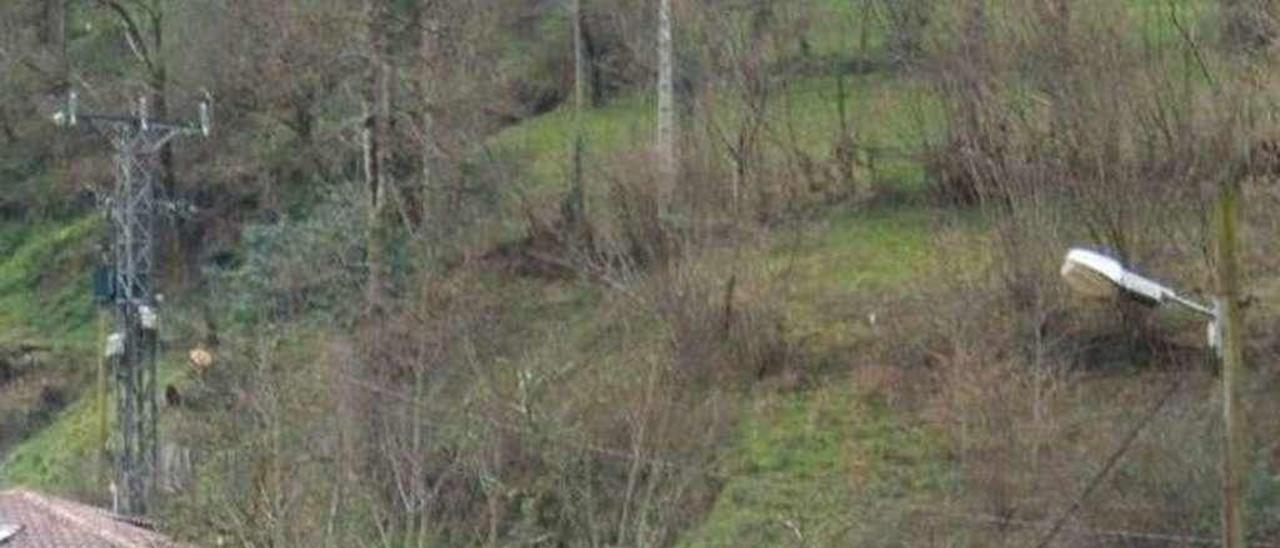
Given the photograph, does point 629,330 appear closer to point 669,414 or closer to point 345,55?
point 669,414

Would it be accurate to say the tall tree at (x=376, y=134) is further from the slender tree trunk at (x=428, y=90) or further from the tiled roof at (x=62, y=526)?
the tiled roof at (x=62, y=526)

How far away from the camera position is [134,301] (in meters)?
28.1

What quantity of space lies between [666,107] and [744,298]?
4.84 m

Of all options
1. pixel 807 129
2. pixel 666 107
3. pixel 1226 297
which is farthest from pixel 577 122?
pixel 1226 297

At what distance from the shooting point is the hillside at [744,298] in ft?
74.0

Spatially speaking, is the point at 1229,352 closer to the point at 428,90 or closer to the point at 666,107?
the point at 666,107

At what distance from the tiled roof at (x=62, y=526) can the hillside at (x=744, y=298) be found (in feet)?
2.80

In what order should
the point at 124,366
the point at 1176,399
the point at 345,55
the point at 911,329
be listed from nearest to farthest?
the point at 1176,399 → the point at 911,329 → the point at 124,366 → the point at 345,55

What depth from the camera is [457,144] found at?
33531mm

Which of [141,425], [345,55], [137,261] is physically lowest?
[141,425]

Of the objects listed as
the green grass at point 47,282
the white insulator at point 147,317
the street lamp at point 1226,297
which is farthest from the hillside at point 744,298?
the street lamp at point 1226,297

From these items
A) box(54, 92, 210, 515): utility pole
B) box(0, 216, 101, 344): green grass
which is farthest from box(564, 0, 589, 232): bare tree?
box(0, 216, 101, 344): green grass

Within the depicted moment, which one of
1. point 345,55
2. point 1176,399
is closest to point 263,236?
point 345,55

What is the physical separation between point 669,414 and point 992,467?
12.1ft
